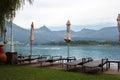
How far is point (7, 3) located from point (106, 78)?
5.19m

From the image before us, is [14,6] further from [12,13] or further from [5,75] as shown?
[5,75]

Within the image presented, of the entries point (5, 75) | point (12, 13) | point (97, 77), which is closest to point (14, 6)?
point (12, 13)

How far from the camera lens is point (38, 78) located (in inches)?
404

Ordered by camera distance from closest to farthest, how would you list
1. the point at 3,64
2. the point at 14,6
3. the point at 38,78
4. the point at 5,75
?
the point at 38,78 → the point at 5,75 → the point at 14,6 → the point at 3,64

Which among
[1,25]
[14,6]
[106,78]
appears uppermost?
[14,6]

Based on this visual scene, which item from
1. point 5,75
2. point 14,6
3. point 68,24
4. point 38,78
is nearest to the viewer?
point 38,78

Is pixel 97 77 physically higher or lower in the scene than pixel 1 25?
lower

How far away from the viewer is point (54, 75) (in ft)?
36.2

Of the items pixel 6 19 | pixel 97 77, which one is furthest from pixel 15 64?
pixel 97 77

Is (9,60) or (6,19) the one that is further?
(9,60)

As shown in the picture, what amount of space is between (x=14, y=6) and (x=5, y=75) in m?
3.29

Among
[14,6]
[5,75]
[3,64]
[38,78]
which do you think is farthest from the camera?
[3,64]

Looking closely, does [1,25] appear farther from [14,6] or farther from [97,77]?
[97,77]

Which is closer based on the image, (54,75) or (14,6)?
(54,75)
